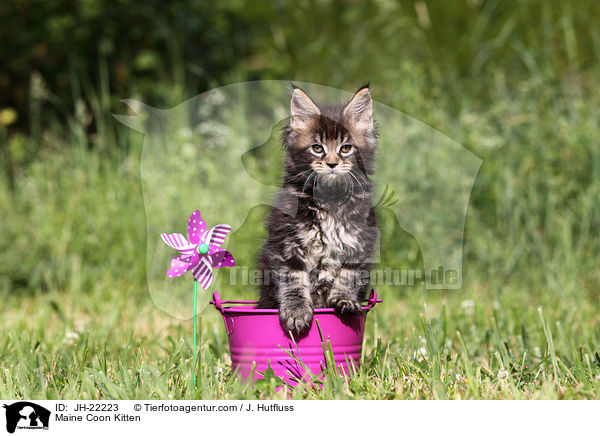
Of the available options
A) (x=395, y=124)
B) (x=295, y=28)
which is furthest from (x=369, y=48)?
(x=395, y=124)

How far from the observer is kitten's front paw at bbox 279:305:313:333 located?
6.59ft

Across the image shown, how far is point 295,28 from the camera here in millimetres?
7070

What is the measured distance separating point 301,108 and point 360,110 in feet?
0.62

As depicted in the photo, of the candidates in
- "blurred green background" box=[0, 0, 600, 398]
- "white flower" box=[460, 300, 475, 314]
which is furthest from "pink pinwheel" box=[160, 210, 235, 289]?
"white flower" box=[460, 300, 475, 314]

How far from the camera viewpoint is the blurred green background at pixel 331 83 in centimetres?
360

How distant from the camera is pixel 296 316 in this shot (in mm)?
2010

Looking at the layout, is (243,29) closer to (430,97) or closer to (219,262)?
(430,97)

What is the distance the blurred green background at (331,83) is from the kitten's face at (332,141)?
0.90 m

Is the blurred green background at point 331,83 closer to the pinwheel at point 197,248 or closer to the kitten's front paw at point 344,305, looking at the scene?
the kitten's front paw at point 344,305

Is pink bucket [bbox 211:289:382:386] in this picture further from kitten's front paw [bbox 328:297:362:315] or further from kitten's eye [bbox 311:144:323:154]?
kitten's eye [bbox 311:144:323:154]

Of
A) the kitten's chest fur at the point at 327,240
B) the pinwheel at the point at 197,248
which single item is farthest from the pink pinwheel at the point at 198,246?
the kitten's chest fur at the point at 327,240

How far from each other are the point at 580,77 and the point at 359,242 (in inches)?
137
